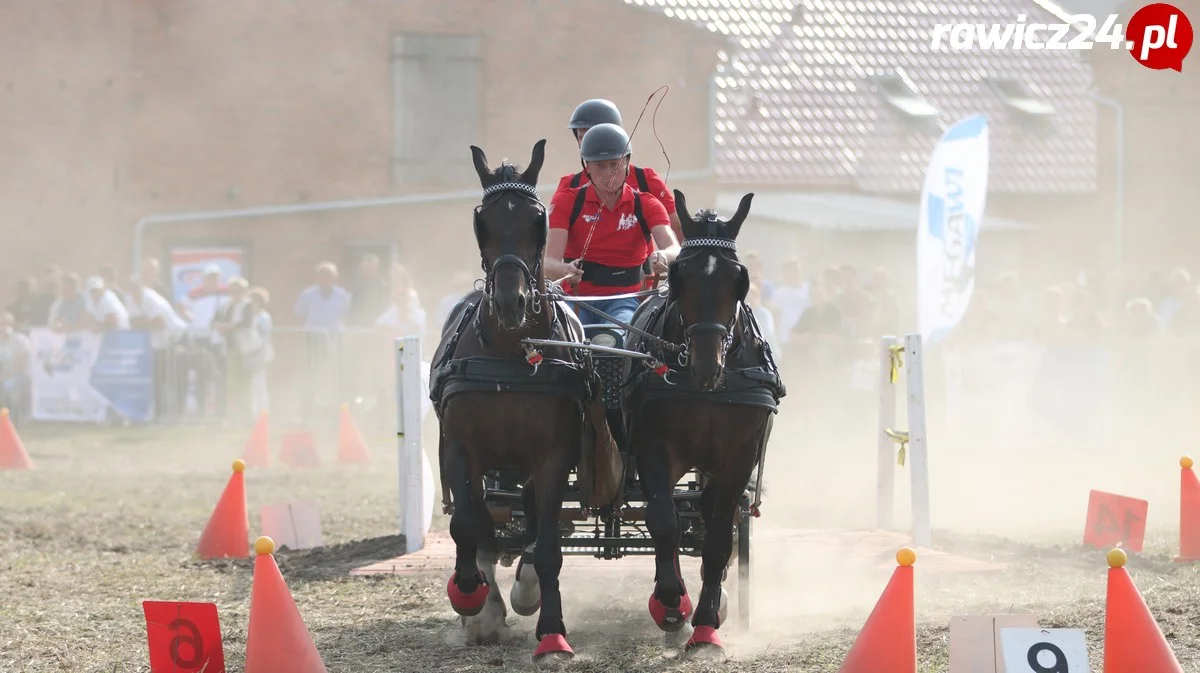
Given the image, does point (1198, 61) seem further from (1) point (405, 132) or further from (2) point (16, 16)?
(2) point (16, 16)

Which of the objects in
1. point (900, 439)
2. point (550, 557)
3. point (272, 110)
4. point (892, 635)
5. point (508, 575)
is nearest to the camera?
point (892, 635)

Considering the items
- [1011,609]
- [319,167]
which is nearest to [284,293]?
[319,167]

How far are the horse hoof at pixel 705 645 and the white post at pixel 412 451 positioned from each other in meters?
3.18

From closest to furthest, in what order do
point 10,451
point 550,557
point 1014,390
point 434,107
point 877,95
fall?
point 550,557 → point 10,451 → point 1014,390 → point 434,107 → point 877,95

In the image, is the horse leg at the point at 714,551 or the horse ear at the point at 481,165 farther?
the horse leg at the point at 714,551

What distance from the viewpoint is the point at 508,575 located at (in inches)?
354

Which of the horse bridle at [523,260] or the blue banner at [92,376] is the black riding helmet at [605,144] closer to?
the horse bridle at [523,260]

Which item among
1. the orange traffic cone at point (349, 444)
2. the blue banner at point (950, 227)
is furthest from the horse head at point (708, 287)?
the orange traffic cone at point (349, 444)

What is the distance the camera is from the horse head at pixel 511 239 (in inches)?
227

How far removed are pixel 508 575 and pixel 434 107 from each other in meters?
17.4

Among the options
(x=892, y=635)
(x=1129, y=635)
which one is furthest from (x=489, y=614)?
(x=1129, y=635)

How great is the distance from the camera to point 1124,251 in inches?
1194

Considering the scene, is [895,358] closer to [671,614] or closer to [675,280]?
[671,614]

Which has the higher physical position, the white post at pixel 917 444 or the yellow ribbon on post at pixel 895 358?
the yellow ribbon on post at pixel 895 358
